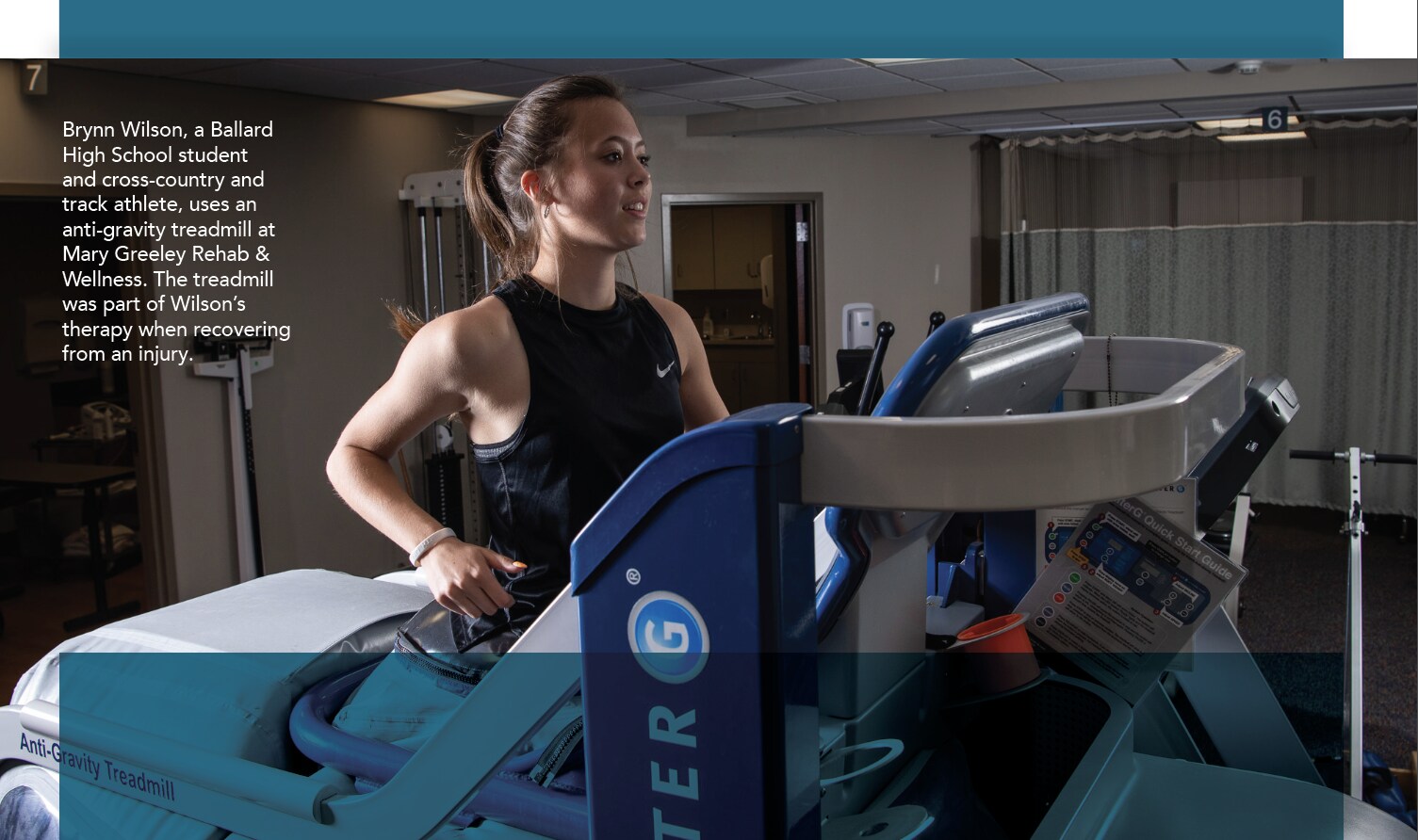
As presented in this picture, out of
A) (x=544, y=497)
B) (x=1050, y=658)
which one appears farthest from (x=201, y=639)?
(x=1050, y=658)

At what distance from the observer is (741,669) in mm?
820

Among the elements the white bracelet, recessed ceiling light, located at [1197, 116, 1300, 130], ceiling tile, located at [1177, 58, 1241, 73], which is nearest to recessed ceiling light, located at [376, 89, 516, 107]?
ceiling tile, located at [1177, 58, 1241, 73]

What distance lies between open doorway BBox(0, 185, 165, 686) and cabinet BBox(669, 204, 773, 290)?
154 inches

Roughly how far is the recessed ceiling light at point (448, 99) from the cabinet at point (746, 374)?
9.12ft

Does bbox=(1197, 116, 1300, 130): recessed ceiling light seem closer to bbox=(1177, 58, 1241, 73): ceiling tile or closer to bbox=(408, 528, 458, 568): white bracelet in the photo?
bbox=(1177, 58, 1241, 73): ceiling tile

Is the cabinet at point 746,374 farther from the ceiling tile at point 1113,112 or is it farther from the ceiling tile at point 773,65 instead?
the ceiling tile at point 773,65

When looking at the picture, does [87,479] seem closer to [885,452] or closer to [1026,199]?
[885,452]

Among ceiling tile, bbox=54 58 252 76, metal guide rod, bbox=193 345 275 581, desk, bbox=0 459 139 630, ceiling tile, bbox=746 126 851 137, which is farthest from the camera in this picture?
ceiling tile, bbox=746 126 851 137

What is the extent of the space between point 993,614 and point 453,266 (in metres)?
4.89

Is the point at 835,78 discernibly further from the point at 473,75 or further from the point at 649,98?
the point at 473,75

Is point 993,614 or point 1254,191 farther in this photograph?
point 1254,191

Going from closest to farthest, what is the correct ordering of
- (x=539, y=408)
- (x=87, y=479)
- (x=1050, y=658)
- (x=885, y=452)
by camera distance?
(x=885, y=452), (x=539, y=408), (x=1050, y=658), (x=87, y=479)

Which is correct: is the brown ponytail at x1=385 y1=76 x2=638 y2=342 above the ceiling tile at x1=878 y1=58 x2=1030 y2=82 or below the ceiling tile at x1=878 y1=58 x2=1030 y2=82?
below

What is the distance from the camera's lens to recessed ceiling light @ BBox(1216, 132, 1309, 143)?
6.24m
